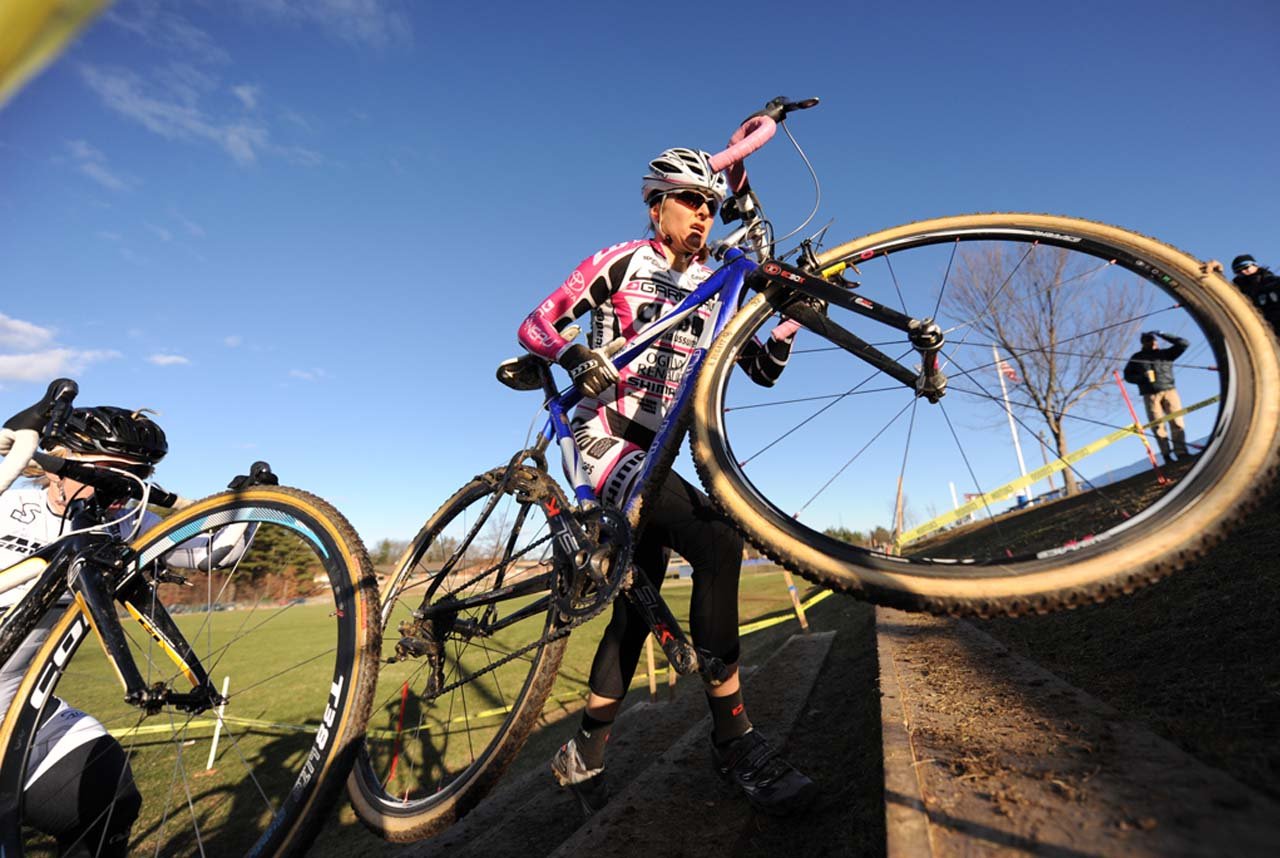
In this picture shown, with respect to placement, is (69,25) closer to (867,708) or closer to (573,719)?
(867,708)

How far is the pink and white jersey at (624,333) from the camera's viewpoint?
274 centimetres

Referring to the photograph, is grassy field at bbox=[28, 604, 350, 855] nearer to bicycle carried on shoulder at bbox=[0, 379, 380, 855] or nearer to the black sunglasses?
bicycle carried on shoulder at bbox=[0, 379, 380, 855]

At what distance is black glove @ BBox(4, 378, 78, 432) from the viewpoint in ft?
8.24

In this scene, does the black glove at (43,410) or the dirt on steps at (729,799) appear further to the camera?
the black glove at (43,410)

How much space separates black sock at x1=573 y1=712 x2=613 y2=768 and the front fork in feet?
5.18

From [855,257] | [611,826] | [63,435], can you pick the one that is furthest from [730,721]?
[63,435]

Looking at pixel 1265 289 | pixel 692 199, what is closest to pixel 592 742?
pixel 692 199

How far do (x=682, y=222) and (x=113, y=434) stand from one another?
10.1 feet

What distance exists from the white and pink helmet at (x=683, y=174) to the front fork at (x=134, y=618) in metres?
3.01

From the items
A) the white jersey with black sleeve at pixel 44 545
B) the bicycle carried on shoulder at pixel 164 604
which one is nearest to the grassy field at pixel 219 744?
the bicycle carried on shoulder at pixel 164 604

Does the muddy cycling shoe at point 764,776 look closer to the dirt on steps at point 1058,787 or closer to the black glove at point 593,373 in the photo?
the dirt on steps at point 1058,787

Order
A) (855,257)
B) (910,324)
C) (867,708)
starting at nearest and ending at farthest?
(910,324), (855,257), (867,708)

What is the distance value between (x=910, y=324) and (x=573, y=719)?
6.70 meters

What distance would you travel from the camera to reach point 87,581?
265 centimetres
